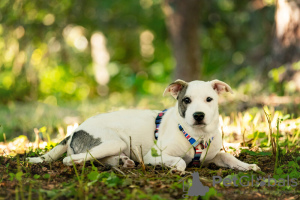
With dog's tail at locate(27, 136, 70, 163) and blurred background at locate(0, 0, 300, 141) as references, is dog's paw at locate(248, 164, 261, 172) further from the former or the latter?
blurred background at locate(0, 0, 300, 141)

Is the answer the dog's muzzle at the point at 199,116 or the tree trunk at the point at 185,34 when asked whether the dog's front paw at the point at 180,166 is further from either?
the tree trunk at the point at 185,34

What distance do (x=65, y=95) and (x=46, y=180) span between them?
48.8ft

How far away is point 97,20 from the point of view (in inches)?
682

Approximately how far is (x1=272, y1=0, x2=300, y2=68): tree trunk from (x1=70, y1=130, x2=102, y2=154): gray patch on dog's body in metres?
5.94

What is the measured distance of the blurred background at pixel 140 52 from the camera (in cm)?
879

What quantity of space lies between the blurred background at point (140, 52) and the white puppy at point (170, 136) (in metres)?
1.03

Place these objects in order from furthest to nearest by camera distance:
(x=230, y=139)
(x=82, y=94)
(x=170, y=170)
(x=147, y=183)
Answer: (x=82, y=94), (x=230, y=139), (x=170, y=170), (x=147, y=183)

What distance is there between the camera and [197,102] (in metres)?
4.18

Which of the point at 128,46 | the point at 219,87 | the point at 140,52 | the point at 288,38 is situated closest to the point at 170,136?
the point at 219,87

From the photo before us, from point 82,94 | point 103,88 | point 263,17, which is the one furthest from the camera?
point 103,88

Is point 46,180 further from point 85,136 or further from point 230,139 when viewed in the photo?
point 230,139

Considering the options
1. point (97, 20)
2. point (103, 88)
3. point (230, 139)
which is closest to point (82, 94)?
point (103, 88)

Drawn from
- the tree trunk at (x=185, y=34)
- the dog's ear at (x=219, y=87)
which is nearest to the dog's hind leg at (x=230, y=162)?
the dog's ear at (x=219, y=87)

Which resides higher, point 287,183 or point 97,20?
point 97,20
